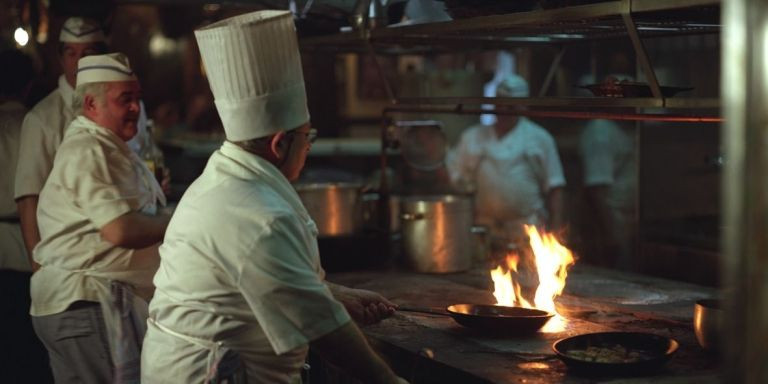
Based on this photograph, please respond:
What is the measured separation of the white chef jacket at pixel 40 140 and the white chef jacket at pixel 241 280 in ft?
6.57

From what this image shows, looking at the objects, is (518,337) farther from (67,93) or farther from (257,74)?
(67,93)

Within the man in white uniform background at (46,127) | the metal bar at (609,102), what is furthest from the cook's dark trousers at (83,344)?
the metal bar at (609,102)

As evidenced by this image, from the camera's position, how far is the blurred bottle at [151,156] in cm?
505

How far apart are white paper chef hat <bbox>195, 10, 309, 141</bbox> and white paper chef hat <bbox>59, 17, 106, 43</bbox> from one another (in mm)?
2504

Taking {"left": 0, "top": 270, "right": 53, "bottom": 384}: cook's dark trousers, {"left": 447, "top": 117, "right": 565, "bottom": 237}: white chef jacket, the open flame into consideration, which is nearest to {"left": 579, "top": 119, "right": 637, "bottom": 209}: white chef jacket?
{"left": 447, "top": 117, "right": 565, "bottom": 237}: white chef jacket

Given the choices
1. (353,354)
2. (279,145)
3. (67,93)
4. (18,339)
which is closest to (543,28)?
(279,145)

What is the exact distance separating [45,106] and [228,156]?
242 cm

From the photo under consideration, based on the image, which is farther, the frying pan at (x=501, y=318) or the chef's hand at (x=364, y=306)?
the frying pan at (x=501, y=318)

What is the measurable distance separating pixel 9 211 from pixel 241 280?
301 cm

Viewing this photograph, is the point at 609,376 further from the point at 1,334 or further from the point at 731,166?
the point at 1,334

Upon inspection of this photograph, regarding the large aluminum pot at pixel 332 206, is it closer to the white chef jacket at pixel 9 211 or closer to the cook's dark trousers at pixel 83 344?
the cook's dark trousers at pixel 83 344

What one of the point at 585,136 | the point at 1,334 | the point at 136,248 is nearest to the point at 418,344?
the point at 136,248

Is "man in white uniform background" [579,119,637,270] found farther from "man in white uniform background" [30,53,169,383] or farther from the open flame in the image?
"man in white uniform background" [30,53,169,383]

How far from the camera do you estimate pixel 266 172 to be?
2682 mm
